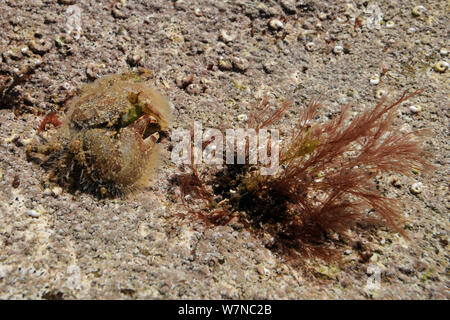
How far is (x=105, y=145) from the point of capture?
304 centimetres

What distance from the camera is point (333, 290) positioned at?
8.88 feet

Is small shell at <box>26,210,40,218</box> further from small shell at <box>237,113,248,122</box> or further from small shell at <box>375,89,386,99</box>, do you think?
small shell at <box>375,89,386,99</box>

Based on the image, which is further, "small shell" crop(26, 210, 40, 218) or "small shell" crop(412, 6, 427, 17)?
"small shell" crop(412, 6, 427, 17)

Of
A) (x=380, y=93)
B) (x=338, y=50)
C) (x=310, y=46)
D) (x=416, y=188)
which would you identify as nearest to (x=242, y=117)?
(x=310, y=46)

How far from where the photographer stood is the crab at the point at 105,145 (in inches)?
120

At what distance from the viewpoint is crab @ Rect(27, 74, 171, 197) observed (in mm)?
3049

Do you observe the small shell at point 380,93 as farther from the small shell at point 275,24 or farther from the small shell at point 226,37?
the small shell at point 226,37

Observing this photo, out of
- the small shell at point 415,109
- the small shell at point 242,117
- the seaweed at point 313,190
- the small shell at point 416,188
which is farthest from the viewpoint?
the small shell at point 415,109

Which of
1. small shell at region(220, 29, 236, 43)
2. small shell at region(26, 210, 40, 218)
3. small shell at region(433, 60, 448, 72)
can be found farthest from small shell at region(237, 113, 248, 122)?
small shell at region(433, 60, 448, 72)

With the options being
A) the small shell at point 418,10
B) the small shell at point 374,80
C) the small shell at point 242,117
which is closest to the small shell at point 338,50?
the small shell at point 374,80

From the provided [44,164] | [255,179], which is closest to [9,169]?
[44,164]

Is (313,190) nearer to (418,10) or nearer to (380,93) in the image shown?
(380,93)

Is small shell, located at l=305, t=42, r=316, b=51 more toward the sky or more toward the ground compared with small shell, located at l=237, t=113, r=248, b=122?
more toward the sky
